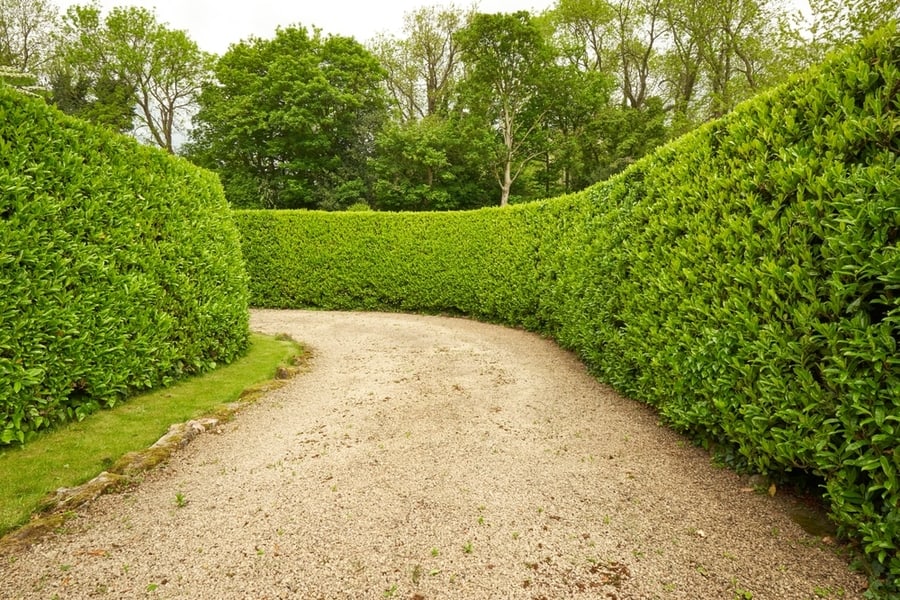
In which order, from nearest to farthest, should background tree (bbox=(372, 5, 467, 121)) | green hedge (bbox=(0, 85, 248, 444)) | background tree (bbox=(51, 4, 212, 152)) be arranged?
1. green hedge (bbox=(0, 85, 248, 444))
2. background tree (bbox=(51, 4, 212, 152))
3. background tree (bbox=(372, 5, 467, 121))

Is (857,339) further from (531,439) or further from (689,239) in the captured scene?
(531,439)

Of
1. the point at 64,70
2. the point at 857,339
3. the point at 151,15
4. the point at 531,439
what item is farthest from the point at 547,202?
the point at 151,15

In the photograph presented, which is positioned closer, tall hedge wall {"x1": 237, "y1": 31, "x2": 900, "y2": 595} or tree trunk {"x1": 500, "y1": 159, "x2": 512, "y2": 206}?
tall hedge wall {"x1": 237, "y1": 31, "x2": 900, "y2": 595}

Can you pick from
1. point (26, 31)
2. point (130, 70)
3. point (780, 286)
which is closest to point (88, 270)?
point (780, 286)

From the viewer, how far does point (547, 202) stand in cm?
914

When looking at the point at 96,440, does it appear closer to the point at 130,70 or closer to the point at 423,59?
the point at 423,59

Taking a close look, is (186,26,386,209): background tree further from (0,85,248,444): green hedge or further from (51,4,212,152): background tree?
(0,85,248,444): green hedge

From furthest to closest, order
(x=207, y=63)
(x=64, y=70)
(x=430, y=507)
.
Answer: (x=207, y=63) → (x=64, y=70) → (x=430, y=507)

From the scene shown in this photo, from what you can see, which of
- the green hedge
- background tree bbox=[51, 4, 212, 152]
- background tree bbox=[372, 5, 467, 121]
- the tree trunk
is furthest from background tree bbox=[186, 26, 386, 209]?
the green hedge

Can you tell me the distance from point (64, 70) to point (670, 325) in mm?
36826

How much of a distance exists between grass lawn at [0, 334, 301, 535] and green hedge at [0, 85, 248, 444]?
16 cm

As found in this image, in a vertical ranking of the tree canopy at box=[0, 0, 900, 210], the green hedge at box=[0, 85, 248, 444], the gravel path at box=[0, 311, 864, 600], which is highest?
the tree canopy at box=[0, 0, 900, 210]

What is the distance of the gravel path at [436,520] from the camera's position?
2238mm

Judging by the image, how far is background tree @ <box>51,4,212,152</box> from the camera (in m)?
26.7
